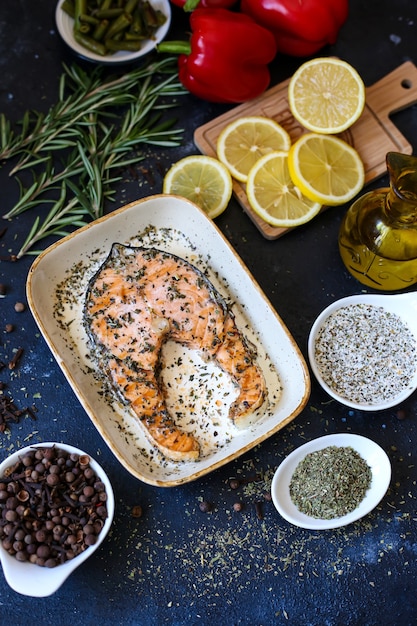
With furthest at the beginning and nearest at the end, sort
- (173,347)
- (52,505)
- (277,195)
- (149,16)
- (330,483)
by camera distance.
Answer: (149,16), (277,195), (173,347), (330,483), (52,505)

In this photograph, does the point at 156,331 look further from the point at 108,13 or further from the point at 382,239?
the point at 108,13

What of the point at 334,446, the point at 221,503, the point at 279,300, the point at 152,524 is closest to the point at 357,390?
the point at 334,446

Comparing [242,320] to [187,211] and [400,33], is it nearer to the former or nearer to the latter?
[187,211]

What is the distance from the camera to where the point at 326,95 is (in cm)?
295

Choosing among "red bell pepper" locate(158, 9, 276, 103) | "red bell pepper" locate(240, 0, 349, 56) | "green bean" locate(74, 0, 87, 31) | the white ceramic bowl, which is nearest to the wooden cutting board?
"red bell pepper" locate(158, 9, 276, 103)

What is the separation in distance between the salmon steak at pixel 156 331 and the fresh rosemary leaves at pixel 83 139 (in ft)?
1.20

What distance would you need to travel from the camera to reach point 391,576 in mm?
2754

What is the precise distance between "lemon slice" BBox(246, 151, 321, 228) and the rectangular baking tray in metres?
0.25

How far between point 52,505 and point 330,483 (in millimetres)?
1026

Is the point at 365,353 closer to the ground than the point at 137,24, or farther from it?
closer to the ground

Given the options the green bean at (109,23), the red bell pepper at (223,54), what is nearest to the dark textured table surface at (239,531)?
the red bell pepper at (223,54)

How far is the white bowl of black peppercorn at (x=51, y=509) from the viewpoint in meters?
2.50

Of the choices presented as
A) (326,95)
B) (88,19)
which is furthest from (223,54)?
(88,19)

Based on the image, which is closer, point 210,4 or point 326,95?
point 326,95
